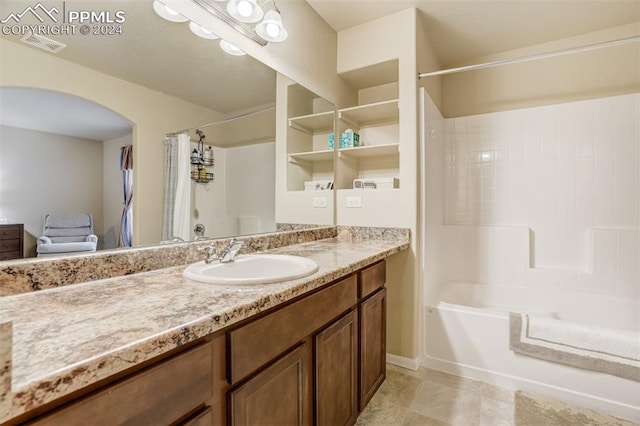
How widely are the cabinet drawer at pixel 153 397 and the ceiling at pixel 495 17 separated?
2.29 m

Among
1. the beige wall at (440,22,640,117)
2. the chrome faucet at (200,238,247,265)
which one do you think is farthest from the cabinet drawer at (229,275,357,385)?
the beige wall at (440,22,640,117)

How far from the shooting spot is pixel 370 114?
2494mm

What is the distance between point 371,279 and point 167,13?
153 cm

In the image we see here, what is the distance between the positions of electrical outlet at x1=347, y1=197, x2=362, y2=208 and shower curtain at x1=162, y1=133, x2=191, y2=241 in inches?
48.3

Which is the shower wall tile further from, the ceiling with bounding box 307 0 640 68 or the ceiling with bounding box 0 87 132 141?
the ceiling with bounding box 0 87 132 141

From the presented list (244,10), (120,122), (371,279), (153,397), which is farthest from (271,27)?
(153,397)

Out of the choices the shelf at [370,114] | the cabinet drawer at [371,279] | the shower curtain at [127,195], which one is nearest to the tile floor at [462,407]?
→ the cabinet drawer at [371,279]

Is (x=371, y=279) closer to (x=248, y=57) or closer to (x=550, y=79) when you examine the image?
(x=248, y=57)

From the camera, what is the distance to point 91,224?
1.02 m

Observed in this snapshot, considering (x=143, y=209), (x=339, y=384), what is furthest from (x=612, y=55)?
(x=143, y=209)

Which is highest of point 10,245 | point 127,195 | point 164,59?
point 164,59

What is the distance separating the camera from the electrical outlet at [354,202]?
230cm

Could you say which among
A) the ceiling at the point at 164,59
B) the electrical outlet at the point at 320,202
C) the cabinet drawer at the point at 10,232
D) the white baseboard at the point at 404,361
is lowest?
the white baseboard at the point at 404,361

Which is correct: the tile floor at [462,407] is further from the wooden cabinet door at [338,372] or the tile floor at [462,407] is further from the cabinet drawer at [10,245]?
the cabinet drawer at [10,245]
